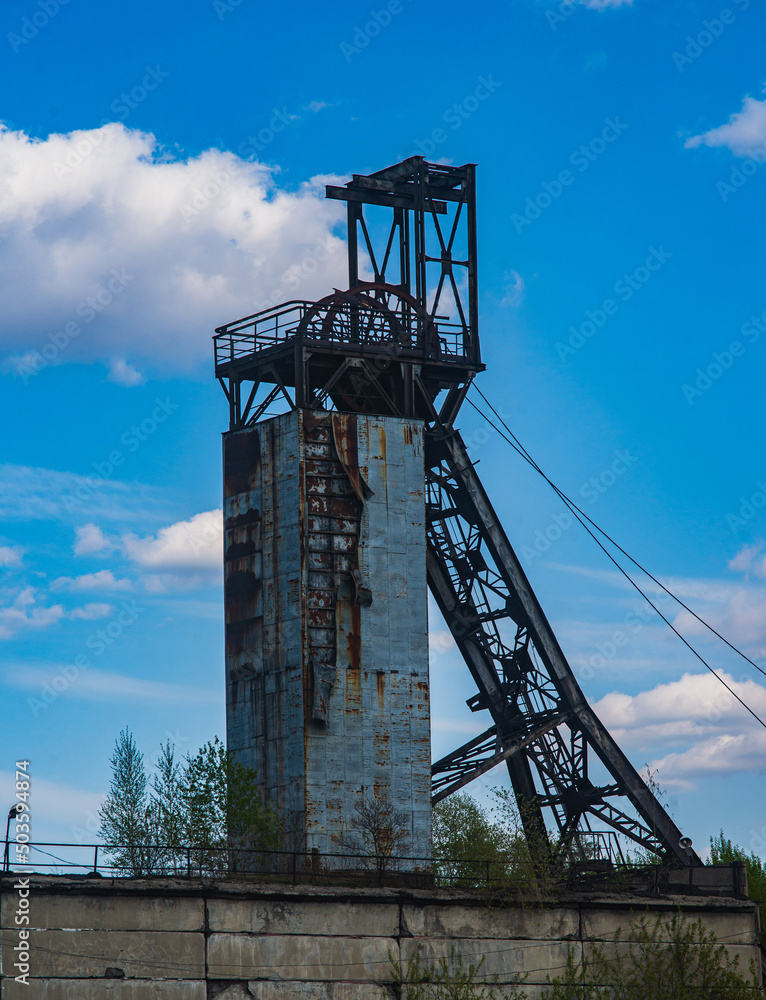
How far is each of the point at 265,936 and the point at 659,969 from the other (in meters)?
10.1

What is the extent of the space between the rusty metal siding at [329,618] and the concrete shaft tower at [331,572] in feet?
0.14

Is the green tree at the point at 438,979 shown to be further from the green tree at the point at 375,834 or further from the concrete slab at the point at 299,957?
the green tree at the point at 375,834

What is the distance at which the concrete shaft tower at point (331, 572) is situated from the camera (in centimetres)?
3866

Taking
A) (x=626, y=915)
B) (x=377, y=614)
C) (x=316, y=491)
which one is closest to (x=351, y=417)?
(x=316, y=491)

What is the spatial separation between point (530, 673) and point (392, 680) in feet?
19.1

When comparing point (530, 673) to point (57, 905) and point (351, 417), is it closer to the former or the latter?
point (351, 417)

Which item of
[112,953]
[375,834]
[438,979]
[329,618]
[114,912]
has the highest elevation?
[329,618]

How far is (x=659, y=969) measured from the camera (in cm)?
3534

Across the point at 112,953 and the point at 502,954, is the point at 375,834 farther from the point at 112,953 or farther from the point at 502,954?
the point at 112,953

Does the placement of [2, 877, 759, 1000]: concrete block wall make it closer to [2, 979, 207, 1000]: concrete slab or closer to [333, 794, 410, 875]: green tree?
[2, 979, 207, 1000]: concrete slab

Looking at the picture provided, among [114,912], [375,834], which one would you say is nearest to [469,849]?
[375,834]

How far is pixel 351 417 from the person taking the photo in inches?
1612

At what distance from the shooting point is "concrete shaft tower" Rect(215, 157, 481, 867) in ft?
127

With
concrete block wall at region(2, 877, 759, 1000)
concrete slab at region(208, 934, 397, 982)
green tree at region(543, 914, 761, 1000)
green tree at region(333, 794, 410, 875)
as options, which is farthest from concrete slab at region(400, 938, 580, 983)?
green tree at region(333, 794, 410, 875)
